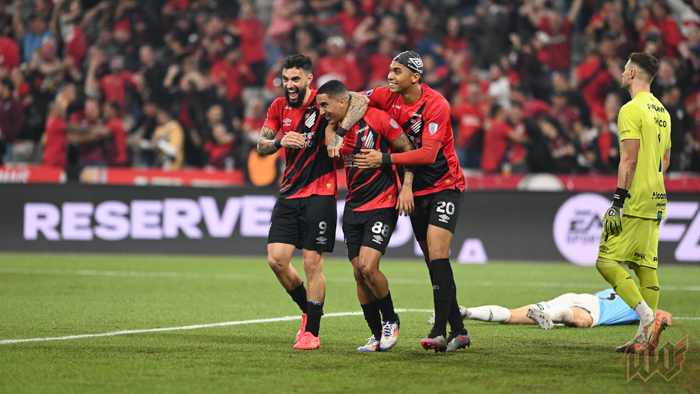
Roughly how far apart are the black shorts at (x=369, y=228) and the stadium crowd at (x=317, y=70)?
9926mm

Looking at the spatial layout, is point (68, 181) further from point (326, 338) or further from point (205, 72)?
point (326, 338)

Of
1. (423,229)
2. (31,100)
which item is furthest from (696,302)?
(31,100)

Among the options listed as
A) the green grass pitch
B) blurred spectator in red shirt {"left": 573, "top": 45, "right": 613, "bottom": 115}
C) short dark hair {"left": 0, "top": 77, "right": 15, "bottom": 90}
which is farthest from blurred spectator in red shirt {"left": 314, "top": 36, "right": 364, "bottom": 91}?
short dark hair {"left": 0, "top": 77, "right": 15, "bottom": 90}

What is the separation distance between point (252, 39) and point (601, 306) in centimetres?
1296

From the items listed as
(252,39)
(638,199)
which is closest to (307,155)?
(638,199)

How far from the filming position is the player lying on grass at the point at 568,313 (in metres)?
7.00

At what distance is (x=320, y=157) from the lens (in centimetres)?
628

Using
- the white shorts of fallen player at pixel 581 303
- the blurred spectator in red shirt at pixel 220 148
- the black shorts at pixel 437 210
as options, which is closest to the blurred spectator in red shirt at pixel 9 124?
the blurred spectator in red shirt at pixel 220 148

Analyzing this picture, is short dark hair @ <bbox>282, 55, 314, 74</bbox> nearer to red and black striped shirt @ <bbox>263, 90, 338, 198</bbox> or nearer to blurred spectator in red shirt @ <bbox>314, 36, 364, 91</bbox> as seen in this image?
red and black striped shirt @ <bbox>263, 90, 338, 198</bbox>

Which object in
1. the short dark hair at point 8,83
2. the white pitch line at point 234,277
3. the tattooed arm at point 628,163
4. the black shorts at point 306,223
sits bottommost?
the white pitch line at point 234,277

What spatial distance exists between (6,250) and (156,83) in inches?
203

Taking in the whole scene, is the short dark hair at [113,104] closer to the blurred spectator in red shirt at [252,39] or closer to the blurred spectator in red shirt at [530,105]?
the blurred spectator in red shirt at [252,39]

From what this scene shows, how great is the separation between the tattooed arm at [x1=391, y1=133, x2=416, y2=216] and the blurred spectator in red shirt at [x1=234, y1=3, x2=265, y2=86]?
1273cm

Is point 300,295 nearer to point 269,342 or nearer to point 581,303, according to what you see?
point 269,342
